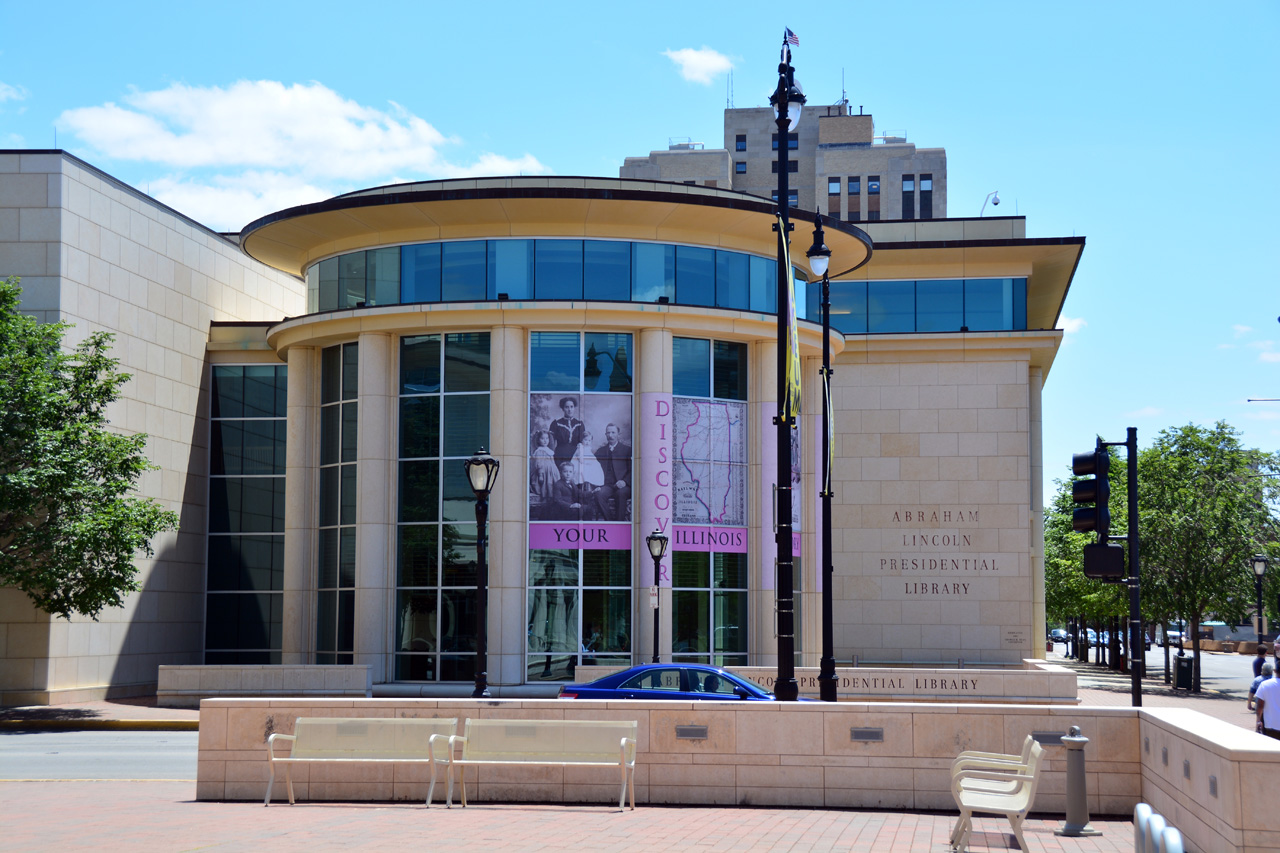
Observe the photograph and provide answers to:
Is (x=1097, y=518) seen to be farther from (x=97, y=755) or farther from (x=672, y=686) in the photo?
(x=97, y=755)

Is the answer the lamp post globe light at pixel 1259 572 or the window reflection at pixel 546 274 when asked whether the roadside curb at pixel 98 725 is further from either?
the lamp post globe light at pixel 1259 572

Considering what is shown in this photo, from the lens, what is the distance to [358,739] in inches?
563

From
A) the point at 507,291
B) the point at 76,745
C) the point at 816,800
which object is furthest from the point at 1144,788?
the point at 507,291

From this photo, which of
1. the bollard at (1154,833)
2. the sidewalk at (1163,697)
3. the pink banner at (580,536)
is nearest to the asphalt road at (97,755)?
the pink banner at (580,536)

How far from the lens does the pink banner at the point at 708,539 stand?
1252 inches

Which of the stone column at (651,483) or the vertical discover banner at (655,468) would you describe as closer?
the stone column at (651,483)

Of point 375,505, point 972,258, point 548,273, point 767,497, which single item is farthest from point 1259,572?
point 375,505

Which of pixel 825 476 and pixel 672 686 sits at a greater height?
pixel 825 476

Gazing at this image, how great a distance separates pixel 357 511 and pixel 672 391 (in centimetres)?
867

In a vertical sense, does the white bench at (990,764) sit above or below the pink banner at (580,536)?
below

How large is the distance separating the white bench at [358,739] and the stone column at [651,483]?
16.9 metres

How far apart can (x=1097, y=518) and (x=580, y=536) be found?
61.4 ft

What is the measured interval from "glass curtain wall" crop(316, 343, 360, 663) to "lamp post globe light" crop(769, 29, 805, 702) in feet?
57.9

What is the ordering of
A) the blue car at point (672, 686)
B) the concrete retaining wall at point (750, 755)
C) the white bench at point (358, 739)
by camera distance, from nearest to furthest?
1. the concrete retaining wall at point (750, 755)
2. the white bench at point (358, 739)
3. the blue car at point (672, 686)
